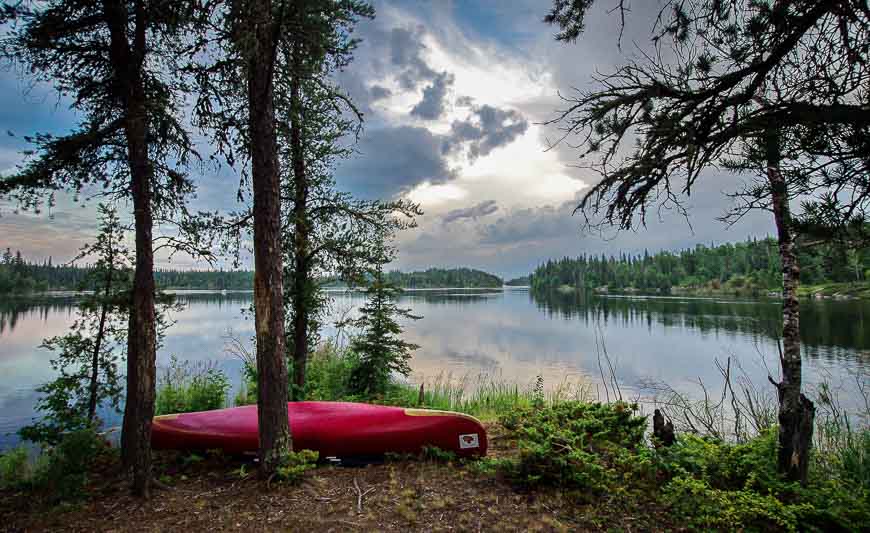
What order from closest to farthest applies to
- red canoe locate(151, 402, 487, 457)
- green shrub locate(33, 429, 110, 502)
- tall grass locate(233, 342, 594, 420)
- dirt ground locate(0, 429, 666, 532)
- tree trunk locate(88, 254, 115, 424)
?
1. dirt ground locate(0, 429, 666, 532)
2. green shrub locate(33, 429, 110, 502)
3. red canoe locate(151, 402, 487, 457)
4. tree trunk locate(88, 254, 115, 424)
5. tall grass locate(233, 342, 594, 420)

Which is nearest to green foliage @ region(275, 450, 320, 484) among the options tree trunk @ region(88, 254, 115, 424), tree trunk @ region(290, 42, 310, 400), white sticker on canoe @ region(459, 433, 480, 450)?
white sticker on canoe @ region(459, 433, 480, 450)

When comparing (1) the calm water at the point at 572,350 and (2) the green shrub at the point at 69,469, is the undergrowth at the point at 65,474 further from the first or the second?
(1) the calm water at the point at 572,350

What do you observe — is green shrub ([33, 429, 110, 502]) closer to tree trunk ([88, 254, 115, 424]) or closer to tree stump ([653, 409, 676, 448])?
tree trunk ([88, 254, 115, 424])

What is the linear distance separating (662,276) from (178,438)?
3518 inches

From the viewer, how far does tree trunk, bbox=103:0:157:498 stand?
421 centimetres

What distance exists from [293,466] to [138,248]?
2.79 meters

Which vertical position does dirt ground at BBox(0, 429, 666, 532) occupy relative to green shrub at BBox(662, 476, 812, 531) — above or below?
below

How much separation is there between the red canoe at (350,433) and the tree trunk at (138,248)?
1078mm

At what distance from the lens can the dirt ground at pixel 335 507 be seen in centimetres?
351

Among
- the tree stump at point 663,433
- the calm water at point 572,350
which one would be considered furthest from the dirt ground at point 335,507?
the calm water at point 572,350

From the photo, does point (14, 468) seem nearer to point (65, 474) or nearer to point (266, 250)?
point (65, 474)

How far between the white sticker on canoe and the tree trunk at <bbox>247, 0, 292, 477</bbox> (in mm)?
2028

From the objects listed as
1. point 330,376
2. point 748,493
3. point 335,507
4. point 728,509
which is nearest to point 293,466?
point 335,507

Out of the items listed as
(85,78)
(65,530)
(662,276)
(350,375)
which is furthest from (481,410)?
(662,276)
